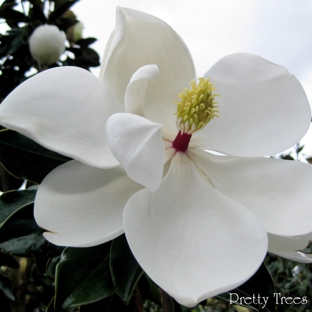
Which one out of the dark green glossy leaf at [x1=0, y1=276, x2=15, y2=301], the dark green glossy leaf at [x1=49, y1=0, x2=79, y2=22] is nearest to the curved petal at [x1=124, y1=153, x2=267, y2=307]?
the dark green glossy leaf at [x1=0, y1=276, x2=15, y2=301]

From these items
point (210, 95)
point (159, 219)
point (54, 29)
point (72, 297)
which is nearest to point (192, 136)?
point (210, 95)

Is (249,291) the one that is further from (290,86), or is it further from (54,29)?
(54,29)

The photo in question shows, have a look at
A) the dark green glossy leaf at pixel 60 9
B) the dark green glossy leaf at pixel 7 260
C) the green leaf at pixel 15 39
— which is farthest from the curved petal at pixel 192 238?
the dark green glossy leaf at pixel 60 9

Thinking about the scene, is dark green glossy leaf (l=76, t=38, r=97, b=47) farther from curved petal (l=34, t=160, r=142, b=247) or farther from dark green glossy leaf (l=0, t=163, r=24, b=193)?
curved petal (l=34, t=160, r=142, b=247)

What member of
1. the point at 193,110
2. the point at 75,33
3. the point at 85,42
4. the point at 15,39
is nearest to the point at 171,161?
the point at 193,110

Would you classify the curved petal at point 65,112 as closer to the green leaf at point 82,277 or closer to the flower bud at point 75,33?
the green leaf at point 82,277
